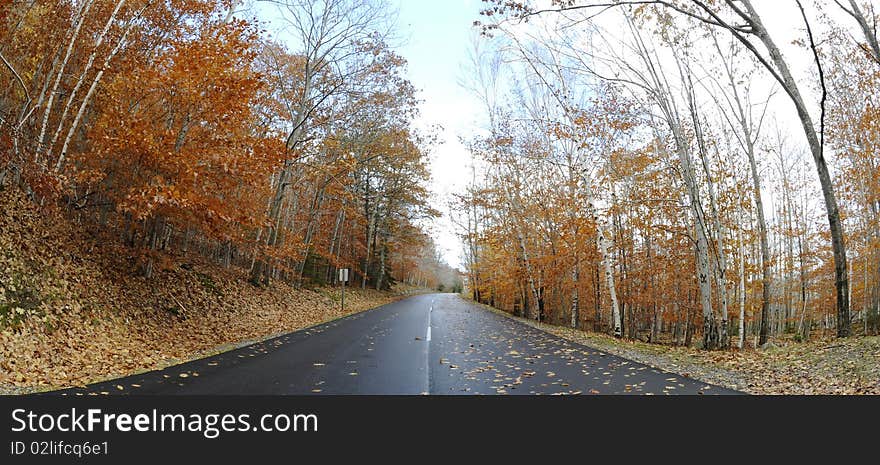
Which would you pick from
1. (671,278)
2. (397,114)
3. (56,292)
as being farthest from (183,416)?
(671,278)

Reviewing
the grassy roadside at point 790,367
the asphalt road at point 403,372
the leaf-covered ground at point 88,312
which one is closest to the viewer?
the asphalt road at point 403,372

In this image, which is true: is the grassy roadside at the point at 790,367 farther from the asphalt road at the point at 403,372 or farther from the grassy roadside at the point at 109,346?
the grassy roadside at the point at 109,346

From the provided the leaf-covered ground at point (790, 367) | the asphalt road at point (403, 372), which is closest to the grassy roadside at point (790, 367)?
the leaf-covered ground at point (790, 367)

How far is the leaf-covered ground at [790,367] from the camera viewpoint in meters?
6.66

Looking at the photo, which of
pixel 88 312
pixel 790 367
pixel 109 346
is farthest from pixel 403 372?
pixel 790 367

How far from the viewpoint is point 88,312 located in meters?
8.58

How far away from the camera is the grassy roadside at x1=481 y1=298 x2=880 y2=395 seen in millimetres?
6652

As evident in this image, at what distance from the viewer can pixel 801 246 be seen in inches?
1110

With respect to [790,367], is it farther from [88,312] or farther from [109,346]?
[88,312]

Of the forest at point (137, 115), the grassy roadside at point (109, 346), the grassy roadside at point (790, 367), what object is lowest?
the grassy roadside at point (109, 346)

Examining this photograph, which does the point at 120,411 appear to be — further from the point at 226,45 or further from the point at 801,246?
the point at 801,246

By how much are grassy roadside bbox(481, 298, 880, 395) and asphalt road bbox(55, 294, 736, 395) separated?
74cm

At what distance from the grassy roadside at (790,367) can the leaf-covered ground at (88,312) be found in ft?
30.6

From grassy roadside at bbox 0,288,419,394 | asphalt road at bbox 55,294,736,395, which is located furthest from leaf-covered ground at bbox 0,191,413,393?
asphalt road at bbox 55,294,736,395
